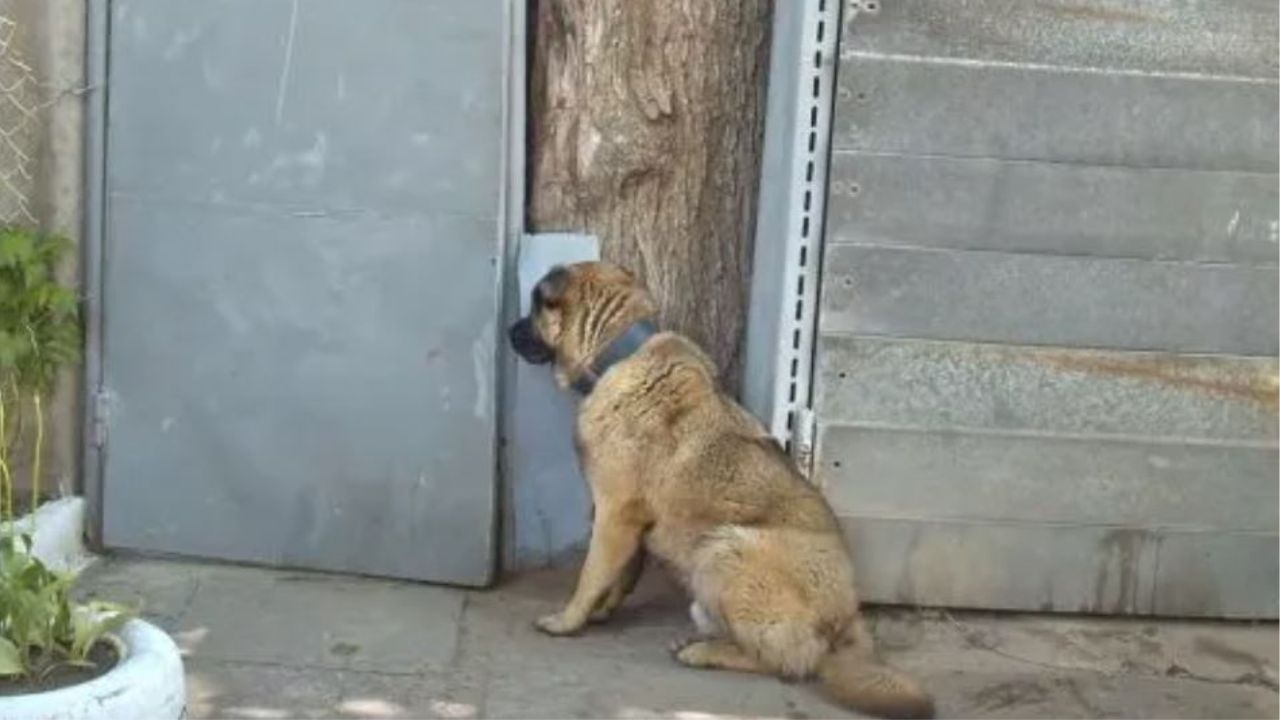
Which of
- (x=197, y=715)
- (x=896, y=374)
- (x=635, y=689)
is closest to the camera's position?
(x=197, y=715)

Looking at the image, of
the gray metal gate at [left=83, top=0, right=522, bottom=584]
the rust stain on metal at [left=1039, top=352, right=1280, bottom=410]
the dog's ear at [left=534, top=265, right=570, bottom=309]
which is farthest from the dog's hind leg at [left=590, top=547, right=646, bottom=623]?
the rust stain on metal at [left=1039, top=352, right=1280, bottom=410]

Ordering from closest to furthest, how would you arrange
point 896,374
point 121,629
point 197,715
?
point 121,629, point 197,715, point 896,374

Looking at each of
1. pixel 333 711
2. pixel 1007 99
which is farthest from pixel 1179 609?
pixel 333 711

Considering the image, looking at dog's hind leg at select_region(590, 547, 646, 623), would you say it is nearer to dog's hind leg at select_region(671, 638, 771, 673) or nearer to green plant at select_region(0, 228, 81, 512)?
dog's hind leg at select_region(671, 638, 771, 673)

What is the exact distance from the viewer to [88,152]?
18.8 feet

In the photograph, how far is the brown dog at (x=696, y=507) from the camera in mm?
5246

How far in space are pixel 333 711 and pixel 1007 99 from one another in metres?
2.64

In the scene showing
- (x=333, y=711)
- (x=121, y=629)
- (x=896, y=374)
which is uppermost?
(x=896, y=374)

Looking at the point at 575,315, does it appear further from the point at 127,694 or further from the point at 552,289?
the point at 127,694

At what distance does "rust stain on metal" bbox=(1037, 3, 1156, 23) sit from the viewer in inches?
216

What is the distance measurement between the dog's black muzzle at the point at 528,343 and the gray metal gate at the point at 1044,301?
720mm

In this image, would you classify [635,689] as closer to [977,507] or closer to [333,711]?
[333,711]

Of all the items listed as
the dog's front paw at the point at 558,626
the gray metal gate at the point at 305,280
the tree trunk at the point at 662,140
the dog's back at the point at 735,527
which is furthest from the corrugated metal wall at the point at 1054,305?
the gray metal gate at the point at 305,280

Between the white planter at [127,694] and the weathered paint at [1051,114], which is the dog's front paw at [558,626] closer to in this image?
the white planter at [127,694]
